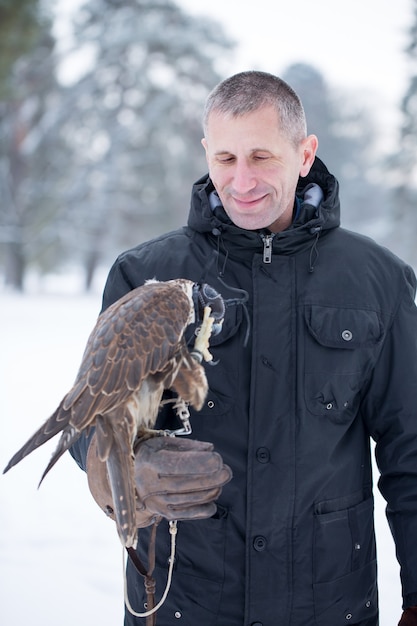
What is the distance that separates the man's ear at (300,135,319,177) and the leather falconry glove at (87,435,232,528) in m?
0.94

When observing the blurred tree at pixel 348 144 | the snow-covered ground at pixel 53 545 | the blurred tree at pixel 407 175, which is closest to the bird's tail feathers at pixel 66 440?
the snow-covered ground at pixel 53 545

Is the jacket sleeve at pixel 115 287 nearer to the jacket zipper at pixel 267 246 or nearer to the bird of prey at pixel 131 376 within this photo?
the bird of prey at pixel 131 376

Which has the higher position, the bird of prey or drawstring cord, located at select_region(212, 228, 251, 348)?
drawstring cord, located at select_region(212, 228, 251, 348)

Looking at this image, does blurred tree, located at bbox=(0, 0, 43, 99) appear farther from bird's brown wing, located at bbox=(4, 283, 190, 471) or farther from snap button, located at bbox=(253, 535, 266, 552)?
snap button, located at bbox=(253, 535, 266, 552)

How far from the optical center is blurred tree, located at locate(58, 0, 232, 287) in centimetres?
1527

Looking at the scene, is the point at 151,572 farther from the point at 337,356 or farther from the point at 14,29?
the point at 14,29

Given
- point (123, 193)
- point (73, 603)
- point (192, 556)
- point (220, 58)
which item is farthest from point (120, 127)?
point (192, 556)

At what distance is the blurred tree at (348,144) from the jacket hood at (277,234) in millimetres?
16112

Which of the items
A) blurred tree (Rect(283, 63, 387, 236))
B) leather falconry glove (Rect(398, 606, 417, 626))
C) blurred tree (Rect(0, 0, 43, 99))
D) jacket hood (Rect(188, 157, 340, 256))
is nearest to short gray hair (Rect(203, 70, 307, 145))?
jacket hood (Rect(188, 157, 340, 256))

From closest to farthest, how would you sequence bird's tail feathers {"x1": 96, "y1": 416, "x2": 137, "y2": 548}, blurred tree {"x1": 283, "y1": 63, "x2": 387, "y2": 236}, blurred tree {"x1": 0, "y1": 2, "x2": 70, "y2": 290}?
bird's tail feathers {"x1": 96, "y1": 416, "x2": 137, "y2": 548} < blurred tree {"x1": 0, "y1": 2, "x2": 70, "y2": 290} < blurred tree {"x1": 283, "y1": 63, "x2": 387, "y2": 236}

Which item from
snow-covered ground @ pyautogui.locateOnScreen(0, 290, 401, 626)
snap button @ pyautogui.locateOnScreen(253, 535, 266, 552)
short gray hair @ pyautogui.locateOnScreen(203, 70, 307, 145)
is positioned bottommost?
snow-covered ground @ pyautogui.locateOnScreen(0, 290, 401, 626)

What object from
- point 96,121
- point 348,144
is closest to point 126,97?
point 96,121

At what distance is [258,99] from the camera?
69.0 inches

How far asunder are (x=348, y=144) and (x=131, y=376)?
1807cm
